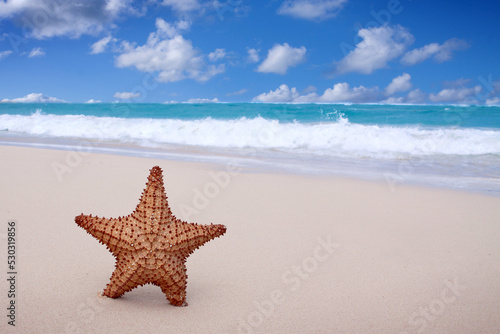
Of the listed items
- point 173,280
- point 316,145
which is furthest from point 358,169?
point 173,280

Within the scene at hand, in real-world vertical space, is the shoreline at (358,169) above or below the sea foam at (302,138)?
below

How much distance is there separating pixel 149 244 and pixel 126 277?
25 centimetres

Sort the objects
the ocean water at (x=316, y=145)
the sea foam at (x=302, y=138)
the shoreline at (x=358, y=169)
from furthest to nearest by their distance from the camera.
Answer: the sea foam at (x=302, y=138)
the ocean water at (x=316, y=145)
the shoreline at (x=358, y=169)

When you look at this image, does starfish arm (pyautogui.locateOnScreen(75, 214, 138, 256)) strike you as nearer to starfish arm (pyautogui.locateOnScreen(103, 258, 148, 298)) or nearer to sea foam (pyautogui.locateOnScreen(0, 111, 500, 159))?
starfish arm (pyautogui.locateOnScreen(103, 258, 148, 298))

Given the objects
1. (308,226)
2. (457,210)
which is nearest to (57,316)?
(308,226)

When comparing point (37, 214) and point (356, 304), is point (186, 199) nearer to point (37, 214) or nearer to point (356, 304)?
point (37, 214)

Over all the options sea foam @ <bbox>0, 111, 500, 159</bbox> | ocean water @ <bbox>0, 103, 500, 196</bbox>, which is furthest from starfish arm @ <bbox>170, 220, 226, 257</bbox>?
sea foam @ <bbox>0, 111, 500, 159</bbox>

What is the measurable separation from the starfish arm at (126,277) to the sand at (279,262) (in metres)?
0.11

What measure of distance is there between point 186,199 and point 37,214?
1881mm

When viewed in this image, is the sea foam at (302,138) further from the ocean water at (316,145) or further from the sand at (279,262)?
the sand at (279,262)

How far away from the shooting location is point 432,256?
367 centimetres


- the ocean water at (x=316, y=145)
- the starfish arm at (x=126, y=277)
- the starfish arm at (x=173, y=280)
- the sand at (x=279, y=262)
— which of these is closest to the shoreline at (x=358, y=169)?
the ocean water at (x=316, y=145)

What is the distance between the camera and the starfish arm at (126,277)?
2438mm

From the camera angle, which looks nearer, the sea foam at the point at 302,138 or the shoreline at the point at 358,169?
the shoreline at the point at 358,169
